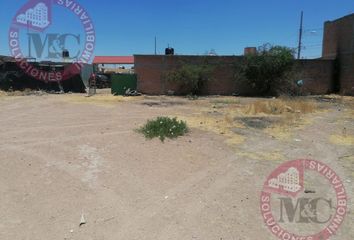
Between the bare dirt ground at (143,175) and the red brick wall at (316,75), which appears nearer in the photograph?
the bare dirt ground at (143,175)

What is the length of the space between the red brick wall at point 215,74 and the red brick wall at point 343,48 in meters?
1.01

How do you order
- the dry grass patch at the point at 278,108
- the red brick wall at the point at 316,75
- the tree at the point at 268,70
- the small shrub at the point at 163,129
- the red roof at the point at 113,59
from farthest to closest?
the red roof at the point at 113,59, the red brick wall at the point at 316,75, the tree at the point at 268,70, the dry grass patch at the point at 278,108, the small shrub at the point at 163,129

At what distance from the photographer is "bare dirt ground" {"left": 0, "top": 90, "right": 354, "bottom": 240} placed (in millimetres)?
4758

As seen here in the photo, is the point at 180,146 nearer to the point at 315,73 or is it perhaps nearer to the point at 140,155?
the point at 140,155

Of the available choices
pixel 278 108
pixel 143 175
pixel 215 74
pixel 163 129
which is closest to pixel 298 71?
pixel 215 74

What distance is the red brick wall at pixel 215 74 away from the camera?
24.6 meters

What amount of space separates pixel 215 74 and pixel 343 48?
8936 mm

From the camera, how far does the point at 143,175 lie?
668 cm

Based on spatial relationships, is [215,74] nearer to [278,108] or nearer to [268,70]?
[268,70]

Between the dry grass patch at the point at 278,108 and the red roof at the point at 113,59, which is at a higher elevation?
the red roof at the point at 113,59

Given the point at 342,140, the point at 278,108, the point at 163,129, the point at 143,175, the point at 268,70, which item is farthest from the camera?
the point at 268,70

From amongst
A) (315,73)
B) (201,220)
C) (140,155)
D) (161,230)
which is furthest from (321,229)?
(315,73)

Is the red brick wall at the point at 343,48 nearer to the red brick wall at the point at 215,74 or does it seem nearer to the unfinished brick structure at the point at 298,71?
the unfinished brick structure at the point at 298,71

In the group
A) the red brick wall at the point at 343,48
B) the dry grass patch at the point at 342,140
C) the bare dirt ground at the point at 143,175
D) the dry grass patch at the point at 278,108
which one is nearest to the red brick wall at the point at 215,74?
the red brick wall at the point at 343,48
